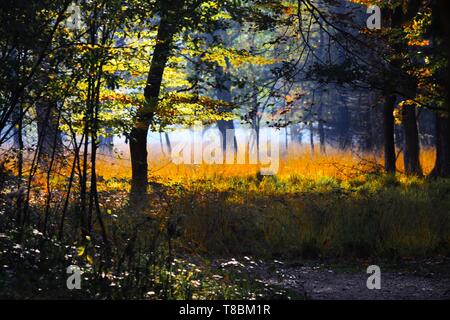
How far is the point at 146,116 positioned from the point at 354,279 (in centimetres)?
533

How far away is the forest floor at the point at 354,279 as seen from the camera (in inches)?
271

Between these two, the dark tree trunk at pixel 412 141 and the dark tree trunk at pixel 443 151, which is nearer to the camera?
the dark tree trunk at pixel 443 151

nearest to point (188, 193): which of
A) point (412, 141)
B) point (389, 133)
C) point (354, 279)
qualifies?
point (354, 279)

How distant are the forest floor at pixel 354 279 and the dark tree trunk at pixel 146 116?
3.10m

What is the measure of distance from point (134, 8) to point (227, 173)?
8663 millimetres

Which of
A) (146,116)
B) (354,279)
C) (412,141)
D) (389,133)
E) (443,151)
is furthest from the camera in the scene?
(412,141)

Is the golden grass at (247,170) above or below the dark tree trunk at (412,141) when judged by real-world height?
below

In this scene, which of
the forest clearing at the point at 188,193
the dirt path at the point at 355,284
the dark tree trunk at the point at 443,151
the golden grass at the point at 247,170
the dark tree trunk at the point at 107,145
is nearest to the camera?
the forest clearing at the point at 188,193

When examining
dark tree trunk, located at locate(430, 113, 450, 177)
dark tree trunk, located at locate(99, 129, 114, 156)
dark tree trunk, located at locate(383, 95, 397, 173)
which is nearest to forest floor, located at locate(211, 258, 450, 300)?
dark tree trunk, located at locate(99, 129, 114, 156)

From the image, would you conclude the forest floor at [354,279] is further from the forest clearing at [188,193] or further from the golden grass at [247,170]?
the golden grass at [247,170]

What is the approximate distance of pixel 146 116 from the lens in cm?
1136

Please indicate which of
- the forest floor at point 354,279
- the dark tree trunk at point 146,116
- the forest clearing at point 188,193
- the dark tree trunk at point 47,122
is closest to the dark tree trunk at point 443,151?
the forest clearing at point 188,193

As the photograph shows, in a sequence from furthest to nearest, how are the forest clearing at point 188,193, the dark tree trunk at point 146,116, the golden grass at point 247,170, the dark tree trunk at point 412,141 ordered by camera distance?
the dark tree trunk at point 412,141 → the golden grass at point 247,170 → the dark tree trunk at point 146,116 → the forest clearing at point 188,193

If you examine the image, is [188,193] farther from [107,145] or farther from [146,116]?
[107,145]
